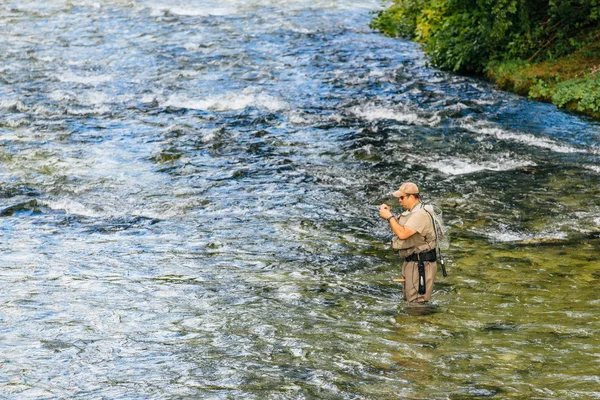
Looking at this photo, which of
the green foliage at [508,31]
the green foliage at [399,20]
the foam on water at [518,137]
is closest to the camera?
the foam on water at [518,137]

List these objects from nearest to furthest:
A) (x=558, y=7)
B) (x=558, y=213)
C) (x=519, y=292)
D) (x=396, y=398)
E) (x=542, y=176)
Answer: (x=396, y=398) < (x=519, y=292) < (x=558, y=213) < (x=542, y=176) < (x=558, y=7)

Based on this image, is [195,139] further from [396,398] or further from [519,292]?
[396,398]

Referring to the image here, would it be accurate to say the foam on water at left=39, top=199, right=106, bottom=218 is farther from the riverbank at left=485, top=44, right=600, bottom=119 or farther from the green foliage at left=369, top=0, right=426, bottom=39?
the green foliage at left=369, top=0, right=426, bottom=39

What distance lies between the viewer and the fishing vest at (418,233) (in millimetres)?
10695

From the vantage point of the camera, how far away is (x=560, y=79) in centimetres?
2272

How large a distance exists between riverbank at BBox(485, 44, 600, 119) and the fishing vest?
11598mm

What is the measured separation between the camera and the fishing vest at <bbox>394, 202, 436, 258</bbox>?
10695 millimetres

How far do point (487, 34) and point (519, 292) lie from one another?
13.4 metres

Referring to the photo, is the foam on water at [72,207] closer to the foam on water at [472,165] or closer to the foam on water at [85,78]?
the foam on water at [472,165]

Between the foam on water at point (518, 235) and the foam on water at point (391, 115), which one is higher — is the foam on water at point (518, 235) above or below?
below

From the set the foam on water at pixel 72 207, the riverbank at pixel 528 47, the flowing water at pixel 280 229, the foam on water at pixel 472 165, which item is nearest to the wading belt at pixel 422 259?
the flowing water at pixel 280 229

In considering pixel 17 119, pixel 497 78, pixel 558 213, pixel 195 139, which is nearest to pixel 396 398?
pixel 558 213

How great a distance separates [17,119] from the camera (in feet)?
70.0

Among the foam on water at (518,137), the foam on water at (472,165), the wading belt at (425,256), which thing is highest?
the foam on water at (518,137)
